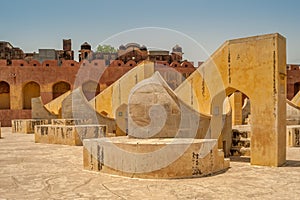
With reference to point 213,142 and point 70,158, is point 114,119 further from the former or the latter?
point 213,142

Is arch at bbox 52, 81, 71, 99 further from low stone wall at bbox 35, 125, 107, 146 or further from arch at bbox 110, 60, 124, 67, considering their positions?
low stone wall at bbox 35, 125, 107, 146

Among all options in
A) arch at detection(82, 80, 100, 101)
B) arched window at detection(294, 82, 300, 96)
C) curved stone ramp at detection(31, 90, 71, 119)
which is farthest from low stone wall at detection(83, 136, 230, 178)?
arched window at detection(294, 82, 300, 96)

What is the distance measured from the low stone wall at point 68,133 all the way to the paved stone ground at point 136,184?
3.94 meters

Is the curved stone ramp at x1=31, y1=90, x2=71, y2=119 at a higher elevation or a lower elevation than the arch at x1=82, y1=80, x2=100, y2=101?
lower

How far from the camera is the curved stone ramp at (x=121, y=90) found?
16844mm

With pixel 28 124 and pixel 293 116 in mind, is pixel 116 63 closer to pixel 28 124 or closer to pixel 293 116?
pixel 28 124

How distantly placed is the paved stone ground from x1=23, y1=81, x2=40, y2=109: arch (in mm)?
19461

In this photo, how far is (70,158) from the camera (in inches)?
→ 404

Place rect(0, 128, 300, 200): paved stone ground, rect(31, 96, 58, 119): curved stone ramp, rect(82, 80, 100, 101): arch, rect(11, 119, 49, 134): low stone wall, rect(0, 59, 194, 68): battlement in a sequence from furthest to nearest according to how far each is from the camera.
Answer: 1. rect(82, 80, 100, 101): arch
2. rect(0, 59, 194, 68): battlement
3. rect(31, 96, 58, 119): curved stone ramp
4. rect(11, 119, 49, 134): low stone wall
5. rect(0, 128, 300, 200): paved stone ground

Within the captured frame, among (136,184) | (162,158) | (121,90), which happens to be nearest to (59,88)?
(121,90)

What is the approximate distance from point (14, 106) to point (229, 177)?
864 inches

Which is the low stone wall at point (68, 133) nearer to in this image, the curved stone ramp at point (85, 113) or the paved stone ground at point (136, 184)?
the curved stone ramp at point (85, 113)

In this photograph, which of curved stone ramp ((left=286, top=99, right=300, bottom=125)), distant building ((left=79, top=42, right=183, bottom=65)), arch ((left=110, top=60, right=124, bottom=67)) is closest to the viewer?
curved stone ramp ((left=286, top=99, right=300, bottom=125))

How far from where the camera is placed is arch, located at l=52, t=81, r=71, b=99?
91.8 ft
